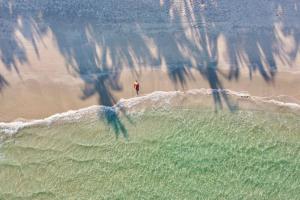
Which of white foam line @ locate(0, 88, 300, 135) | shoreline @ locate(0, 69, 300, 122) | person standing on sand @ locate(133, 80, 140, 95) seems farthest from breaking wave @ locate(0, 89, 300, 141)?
person standing on sand @ locate(133, 80, 140, 95)

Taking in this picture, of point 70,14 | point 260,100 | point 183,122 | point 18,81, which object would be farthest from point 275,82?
point 18,81

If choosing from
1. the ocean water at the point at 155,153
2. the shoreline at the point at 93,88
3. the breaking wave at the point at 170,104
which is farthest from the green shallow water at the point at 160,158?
the shoreline at the point at 93,88

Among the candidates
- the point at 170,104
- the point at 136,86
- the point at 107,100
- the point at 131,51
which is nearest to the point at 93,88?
the point at 107,100

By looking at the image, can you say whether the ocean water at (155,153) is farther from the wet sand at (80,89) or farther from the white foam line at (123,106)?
the wet sand at (80,89)

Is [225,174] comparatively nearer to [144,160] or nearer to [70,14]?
[144,160]

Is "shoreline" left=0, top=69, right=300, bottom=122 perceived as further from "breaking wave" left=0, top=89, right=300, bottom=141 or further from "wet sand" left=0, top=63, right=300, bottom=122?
"breaking wave" left=0, top=89, right=300, bottom=141

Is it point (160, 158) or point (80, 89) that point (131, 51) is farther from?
point (160, 158)
